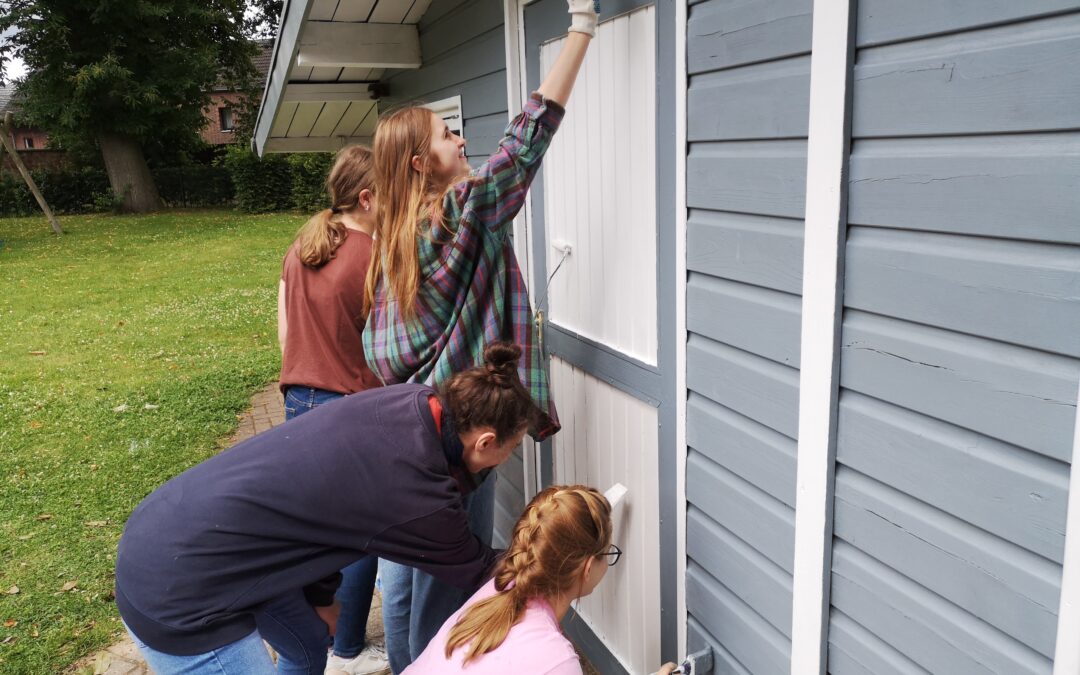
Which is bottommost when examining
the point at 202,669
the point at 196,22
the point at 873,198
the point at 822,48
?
the point at 202,669

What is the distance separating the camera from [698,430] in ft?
7.53

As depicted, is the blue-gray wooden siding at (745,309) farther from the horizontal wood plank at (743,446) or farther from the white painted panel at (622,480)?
the white painted panel at (622,480)

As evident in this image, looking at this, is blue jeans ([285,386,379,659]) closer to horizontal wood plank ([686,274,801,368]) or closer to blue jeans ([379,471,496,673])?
blue jeans ([379,471,496,673])

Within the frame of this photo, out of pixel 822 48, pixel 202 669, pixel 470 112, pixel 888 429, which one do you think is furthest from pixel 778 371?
pixel 470 112

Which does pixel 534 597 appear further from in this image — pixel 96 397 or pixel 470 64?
pixel 96 397

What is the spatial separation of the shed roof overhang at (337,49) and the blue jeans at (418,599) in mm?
2335

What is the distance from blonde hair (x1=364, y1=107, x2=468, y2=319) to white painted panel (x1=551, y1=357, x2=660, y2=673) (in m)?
0.79

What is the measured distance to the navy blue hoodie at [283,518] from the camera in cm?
196

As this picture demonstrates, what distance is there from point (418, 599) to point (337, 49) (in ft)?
8.93

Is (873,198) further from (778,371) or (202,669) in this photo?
(202,669)

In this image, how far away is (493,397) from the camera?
6.88ft

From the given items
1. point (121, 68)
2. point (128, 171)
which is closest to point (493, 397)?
point (121, 68)

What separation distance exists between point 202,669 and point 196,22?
1024 inches

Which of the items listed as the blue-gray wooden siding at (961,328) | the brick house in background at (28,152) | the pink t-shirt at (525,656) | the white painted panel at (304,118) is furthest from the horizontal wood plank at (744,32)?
the brick house in background at (28,152)
